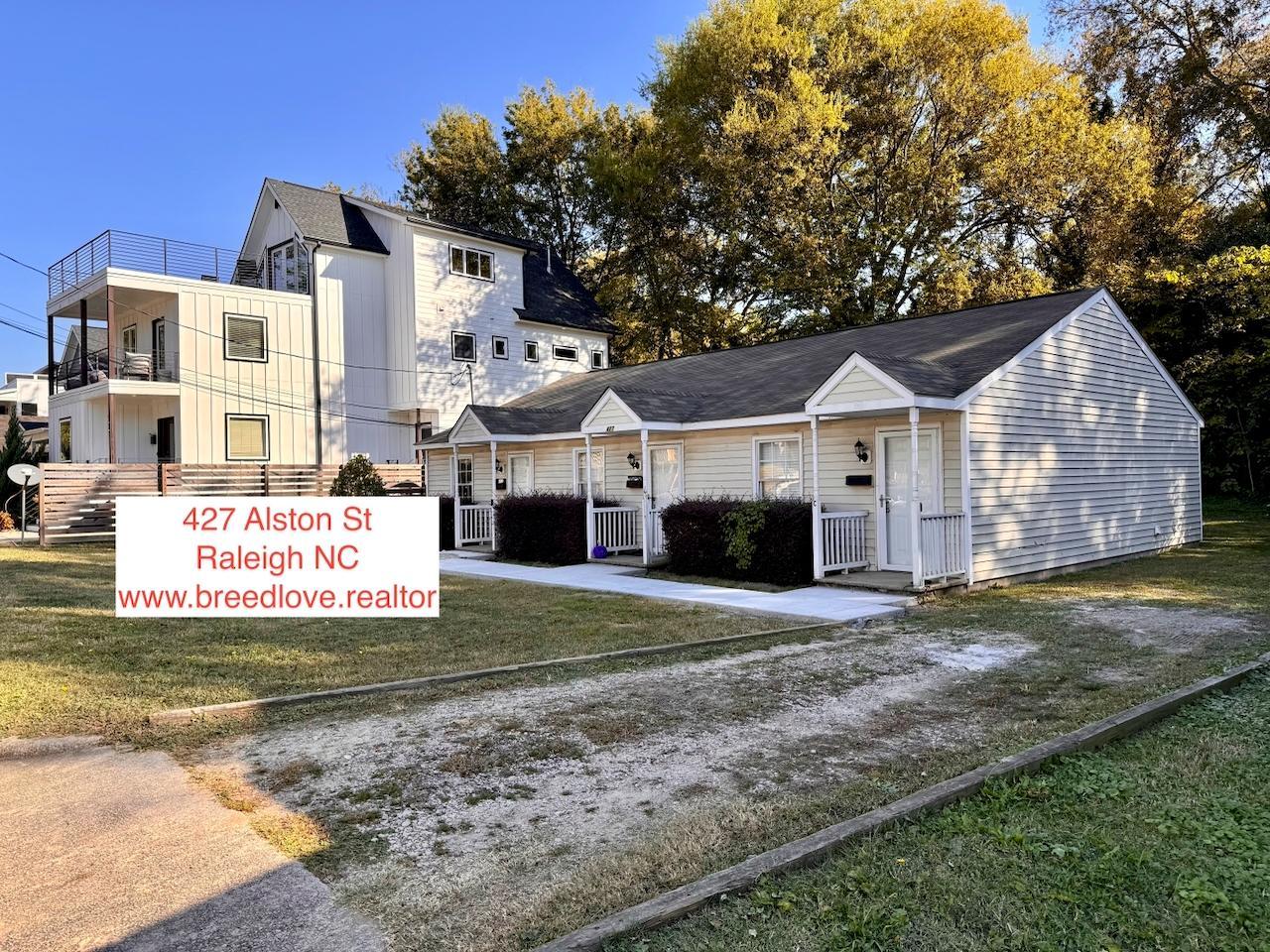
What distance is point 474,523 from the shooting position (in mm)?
18203

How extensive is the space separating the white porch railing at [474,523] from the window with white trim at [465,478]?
1.23m

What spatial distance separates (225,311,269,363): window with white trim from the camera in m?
21.4

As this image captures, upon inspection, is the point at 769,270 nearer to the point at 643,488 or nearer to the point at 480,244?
the point at 480,244

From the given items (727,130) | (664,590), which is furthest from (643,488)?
(727,130)

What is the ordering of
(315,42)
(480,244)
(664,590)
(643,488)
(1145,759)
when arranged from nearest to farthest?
1. (1145,759)
2. (664,590)
3. (643,488)
4. (315,42)
5. (480,244)

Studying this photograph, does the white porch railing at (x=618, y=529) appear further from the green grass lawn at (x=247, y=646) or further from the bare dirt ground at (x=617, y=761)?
the bare dirt ground at (x=617, y=761)

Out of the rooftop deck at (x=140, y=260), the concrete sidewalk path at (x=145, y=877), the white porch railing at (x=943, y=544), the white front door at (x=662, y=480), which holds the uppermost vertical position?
the rooftop deck at (x=140, y=260)

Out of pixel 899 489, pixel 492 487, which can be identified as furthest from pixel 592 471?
pixel 899 489

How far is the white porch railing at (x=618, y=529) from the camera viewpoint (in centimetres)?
1511

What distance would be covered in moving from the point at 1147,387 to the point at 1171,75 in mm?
13935

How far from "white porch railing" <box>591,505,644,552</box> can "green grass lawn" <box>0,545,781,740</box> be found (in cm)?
404

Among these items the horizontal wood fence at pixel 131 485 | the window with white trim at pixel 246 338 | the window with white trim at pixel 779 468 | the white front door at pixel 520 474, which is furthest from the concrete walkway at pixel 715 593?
the window with white trim at pixel 246 338

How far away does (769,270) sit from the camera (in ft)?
87.8

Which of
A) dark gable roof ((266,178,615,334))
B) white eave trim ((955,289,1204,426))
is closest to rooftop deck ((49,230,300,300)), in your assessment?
dark gable roof ((266,178,615,334))
